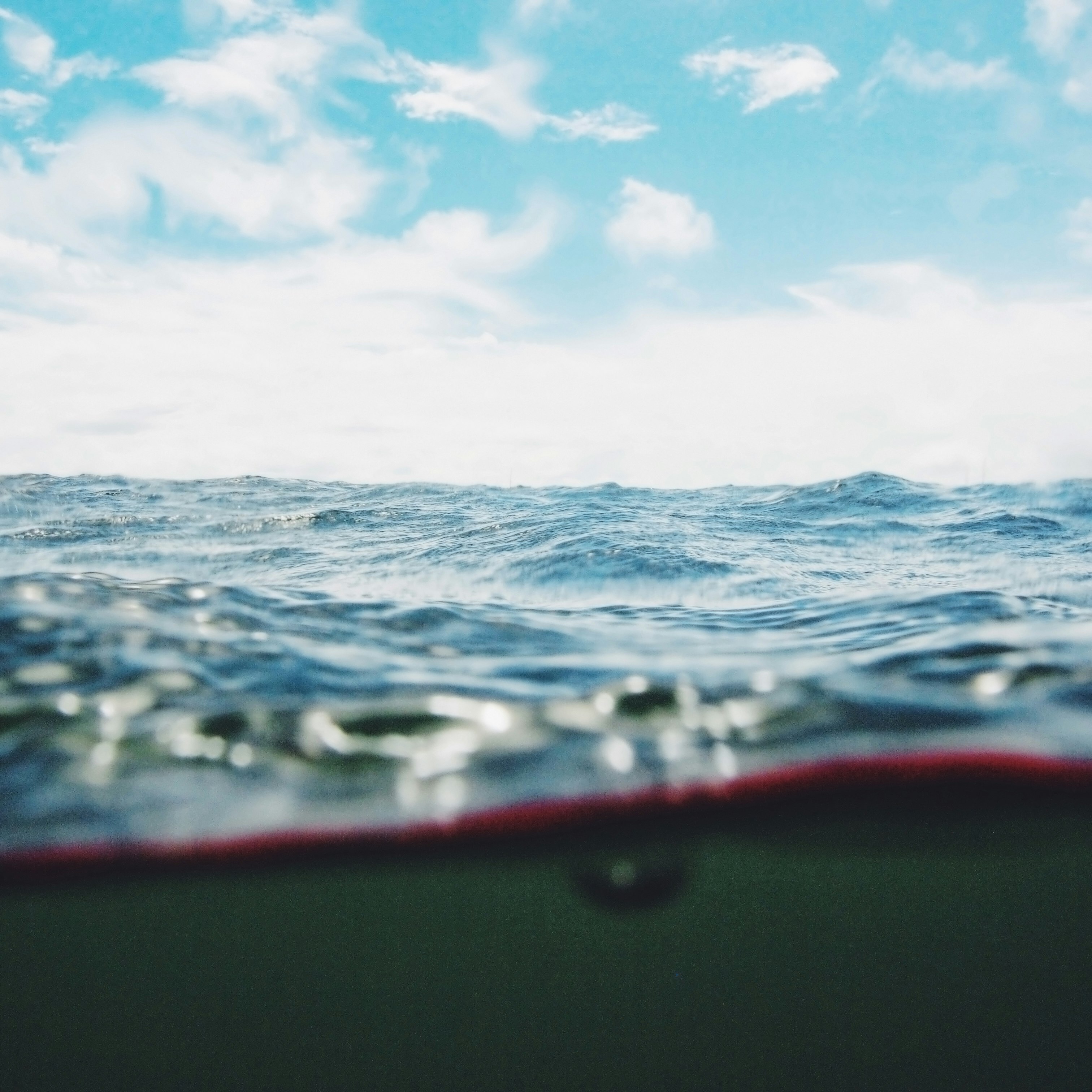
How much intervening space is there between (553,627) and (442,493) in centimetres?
1405

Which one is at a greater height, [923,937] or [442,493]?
[442,493]

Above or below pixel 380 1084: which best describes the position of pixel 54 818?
above

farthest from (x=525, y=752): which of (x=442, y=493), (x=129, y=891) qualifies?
(x=442, y=493)

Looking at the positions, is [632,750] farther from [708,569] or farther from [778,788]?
[708,569]

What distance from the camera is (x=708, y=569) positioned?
6113mm

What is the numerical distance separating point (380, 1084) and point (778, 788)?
101 cm

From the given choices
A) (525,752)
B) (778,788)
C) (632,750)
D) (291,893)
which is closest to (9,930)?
(291,893)

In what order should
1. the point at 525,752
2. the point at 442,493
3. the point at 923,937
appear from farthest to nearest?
1. the point at 442,493
2. the point at 525,752
3. the point at 923,937

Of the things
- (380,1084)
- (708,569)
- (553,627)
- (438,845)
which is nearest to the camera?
(380,1084)

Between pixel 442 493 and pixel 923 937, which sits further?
pixel 442 493

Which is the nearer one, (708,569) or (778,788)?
(778,788)

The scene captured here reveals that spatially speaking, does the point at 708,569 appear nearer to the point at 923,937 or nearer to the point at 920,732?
the point at 920,732

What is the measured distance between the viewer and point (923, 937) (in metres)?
1.53

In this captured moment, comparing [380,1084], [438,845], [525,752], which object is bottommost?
[380,1084]
